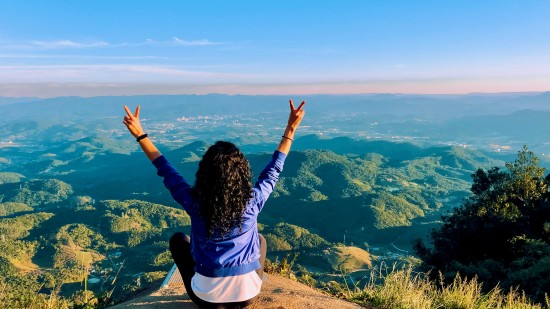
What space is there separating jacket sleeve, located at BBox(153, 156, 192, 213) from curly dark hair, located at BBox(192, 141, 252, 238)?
0.08m

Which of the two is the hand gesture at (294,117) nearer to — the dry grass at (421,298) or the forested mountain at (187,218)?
the dry grass at (421,298)

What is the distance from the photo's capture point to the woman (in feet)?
10.2

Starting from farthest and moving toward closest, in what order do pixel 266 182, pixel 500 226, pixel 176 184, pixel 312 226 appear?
pixel 312 226 → pixel 500 226 → pixel 266 182 → pixel 176 184

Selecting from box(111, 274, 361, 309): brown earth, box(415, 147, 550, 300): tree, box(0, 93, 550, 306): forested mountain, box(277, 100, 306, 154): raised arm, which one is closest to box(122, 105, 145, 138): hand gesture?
box(277, 100, 306, 154): raised arm

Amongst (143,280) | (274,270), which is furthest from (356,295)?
(143,280)

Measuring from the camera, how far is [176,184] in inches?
128

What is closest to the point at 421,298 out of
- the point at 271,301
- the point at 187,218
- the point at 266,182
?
the point at 271,301

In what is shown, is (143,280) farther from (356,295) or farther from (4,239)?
(356,295)

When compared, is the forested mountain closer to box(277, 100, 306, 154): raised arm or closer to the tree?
box(277, 100, 306, 154): raised arm

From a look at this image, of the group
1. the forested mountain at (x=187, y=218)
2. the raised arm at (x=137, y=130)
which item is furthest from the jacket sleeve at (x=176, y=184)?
the forested mountain at (x=187, y=218)

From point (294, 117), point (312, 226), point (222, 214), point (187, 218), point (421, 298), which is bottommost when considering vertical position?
point (312, 226)

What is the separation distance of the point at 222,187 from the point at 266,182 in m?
0.52

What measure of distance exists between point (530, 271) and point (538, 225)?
289 inches

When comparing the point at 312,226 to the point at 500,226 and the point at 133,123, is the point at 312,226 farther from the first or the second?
the point at 133,123
